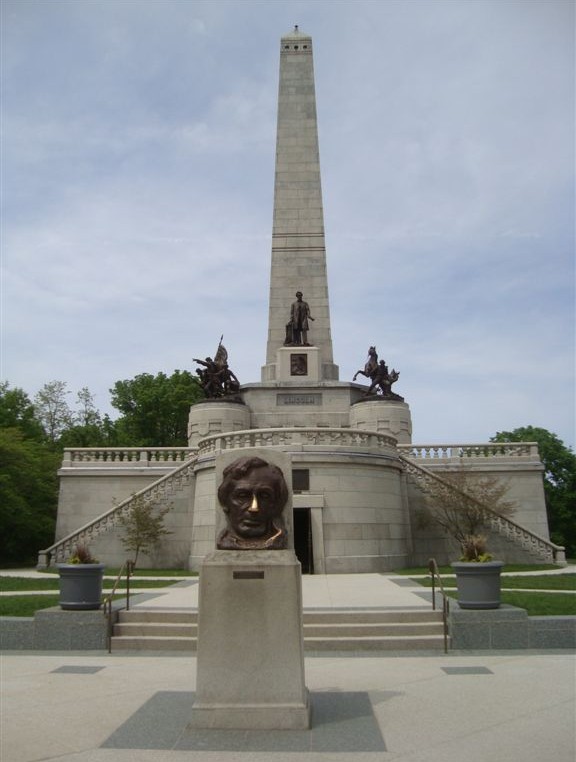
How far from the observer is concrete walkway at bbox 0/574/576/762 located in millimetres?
6047

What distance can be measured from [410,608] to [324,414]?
21646mm

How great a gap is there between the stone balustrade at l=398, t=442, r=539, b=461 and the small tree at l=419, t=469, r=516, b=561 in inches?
114

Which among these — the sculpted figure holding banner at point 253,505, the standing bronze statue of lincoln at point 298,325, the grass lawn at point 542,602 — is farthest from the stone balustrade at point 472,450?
the sculpted figure holding banner at point 253,505

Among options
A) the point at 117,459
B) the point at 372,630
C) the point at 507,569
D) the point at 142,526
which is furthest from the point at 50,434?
the point at 372,630

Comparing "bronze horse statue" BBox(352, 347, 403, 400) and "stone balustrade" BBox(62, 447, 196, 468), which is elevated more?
"bronze horse statue" BBox(352, 347, 403, 400)

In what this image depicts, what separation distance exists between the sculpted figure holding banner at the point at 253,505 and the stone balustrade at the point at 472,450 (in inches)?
941

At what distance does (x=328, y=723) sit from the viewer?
690cm

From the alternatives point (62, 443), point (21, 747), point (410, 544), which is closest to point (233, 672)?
point (21, 747)

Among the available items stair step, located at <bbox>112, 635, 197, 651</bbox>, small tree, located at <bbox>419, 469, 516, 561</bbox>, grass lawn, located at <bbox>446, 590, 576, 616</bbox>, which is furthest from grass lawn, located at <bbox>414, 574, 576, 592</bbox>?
stair step, located at <bbox>112, 635, 197, 651</bbox>

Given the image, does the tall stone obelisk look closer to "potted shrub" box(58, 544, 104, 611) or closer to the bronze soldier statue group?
the bronze soldier statue group

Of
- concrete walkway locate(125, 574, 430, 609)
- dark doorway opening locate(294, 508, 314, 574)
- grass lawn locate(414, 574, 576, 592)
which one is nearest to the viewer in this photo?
concrete walkway locate(125, 574, 430, 609)

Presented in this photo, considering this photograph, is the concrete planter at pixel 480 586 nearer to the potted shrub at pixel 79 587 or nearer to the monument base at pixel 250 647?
the monument base at pixel 250 647

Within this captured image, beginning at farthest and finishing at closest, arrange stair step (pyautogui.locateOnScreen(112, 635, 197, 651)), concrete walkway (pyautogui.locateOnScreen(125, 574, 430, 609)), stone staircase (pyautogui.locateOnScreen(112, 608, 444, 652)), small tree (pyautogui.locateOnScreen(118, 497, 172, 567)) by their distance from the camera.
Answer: small tree (pyautogui.locateOnScreen(118, 497, 172, 567)) < concrete walkway (pyautogui.locateOnScreen(125, 574, 430, 609)) < stair step (pyautogui.locateOnScreen(112, 635, 197, 651)) < stone staircase (pyautogui.locateOnScreen(112, 608, 444, 652))

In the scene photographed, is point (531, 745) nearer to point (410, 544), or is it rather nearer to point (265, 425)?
point (410, 544)
